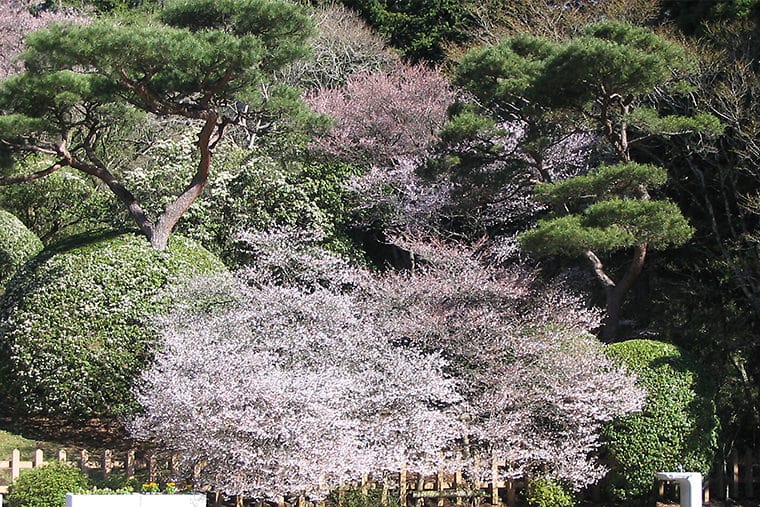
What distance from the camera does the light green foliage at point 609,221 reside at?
8688 millimetres

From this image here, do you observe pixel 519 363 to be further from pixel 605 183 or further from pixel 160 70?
pixel 160 70

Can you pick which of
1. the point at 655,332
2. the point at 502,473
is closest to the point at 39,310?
the point at 502,473

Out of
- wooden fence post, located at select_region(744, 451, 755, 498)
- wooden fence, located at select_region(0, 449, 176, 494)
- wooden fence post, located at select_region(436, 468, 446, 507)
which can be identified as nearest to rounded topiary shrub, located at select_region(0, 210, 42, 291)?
wooden fence, located at select_region(0, 449, 176, 494)

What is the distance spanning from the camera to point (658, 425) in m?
8.50

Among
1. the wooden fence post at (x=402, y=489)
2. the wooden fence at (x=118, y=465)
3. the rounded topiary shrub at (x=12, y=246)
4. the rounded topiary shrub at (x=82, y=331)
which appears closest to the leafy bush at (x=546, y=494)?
the wooden fence post at (x=402, y=489)

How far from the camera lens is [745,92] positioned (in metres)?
10.7

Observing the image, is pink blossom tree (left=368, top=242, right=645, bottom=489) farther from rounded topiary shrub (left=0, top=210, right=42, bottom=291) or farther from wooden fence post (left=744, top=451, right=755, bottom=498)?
rounded topiary shrub (left=0, top=210, right=42, bottom=291)

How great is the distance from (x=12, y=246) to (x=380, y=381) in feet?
24.7

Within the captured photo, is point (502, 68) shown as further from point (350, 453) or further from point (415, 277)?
point (350, 453)

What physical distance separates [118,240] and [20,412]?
83.9 inches

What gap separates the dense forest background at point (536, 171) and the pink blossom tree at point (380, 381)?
3.28 feet

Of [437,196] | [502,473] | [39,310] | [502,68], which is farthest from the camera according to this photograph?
[437,196]

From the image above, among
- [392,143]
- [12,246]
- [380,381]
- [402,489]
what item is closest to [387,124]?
[392,143]

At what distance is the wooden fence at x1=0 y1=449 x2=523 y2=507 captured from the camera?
7.57 m
